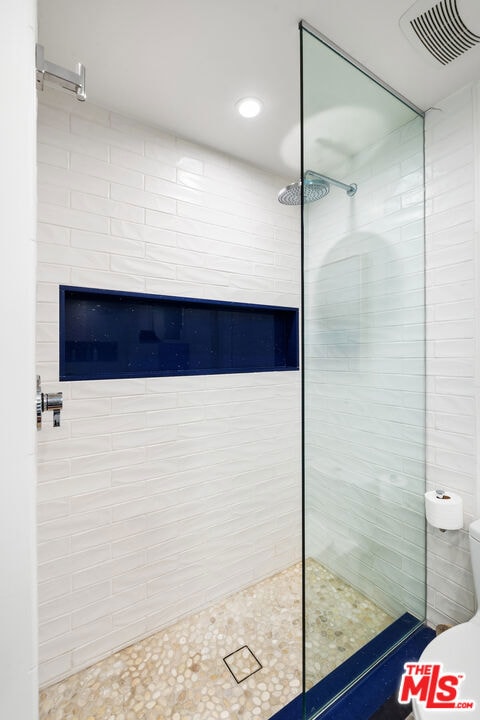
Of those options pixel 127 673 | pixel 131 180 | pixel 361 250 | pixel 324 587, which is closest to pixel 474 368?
pixel 361 250

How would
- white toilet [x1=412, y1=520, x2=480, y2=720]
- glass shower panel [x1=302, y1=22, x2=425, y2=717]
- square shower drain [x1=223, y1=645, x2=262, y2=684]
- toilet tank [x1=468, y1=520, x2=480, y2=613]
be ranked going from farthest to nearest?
1. square shower drain [x1=223, y1=645, x2=262, y2=684]
2. toilet tank [x1=468, y1=520, x2=480, y2=613]
3. glass shower panel [x1=302, y1=22, x2=425, y2=717]
4. white toilet [x1=412, y1=520, x2=480, y2=720]

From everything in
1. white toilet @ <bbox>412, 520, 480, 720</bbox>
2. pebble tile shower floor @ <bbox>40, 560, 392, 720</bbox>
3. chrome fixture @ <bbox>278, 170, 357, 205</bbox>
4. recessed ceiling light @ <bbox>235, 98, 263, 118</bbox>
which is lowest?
pebble tile shower floor @ <bbox>40, 560, 392, 720</bbox>

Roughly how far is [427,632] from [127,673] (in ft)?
4.53

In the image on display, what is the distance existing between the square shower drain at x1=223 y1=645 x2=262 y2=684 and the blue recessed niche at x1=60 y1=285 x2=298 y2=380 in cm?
131

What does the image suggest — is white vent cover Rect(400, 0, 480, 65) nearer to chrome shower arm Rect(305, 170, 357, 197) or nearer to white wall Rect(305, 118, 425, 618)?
white wall Rect(305, 118, 425, 618)

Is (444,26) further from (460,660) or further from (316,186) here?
(460,660)

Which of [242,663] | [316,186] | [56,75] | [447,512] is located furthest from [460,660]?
[56,75]

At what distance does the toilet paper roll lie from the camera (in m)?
1.43

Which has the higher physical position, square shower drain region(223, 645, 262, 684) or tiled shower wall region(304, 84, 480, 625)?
tiled shower wall region(304, 84, 480, 625)

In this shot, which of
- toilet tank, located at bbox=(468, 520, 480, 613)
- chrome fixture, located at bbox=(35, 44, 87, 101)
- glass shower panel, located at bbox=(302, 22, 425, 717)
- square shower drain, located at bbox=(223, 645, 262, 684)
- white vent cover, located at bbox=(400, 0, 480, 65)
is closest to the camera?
chrome fixture, located at bbox=(35, 44, 87, 101)

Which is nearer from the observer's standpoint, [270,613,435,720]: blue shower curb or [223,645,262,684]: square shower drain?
[270,613,435,720]: blue shower curb

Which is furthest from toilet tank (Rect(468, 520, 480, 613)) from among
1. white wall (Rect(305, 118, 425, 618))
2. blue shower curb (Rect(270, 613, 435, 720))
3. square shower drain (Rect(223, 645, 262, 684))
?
square shower drain (Rect(223, 645, 262, 684))

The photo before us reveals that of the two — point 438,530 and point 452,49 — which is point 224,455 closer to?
point 438,530

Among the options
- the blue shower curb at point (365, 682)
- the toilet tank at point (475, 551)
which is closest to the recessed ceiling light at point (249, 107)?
the toilet tank at point (475, 551)
